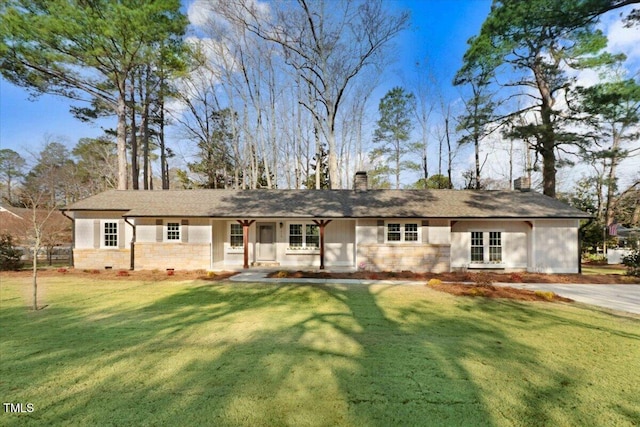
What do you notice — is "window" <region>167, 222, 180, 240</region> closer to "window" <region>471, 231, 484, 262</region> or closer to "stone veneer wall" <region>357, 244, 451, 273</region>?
"stone veneer wall" <region>357, 244, 451, 273</region>

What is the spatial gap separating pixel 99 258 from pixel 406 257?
46.3 feet

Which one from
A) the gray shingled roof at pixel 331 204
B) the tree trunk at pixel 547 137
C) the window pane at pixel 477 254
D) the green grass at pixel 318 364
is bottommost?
the green grass at pixel 318 364

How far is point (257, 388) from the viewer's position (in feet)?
11.1

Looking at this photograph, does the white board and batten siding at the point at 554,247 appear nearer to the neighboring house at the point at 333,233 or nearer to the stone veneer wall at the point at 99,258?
the neighboring house at the point at 333,233

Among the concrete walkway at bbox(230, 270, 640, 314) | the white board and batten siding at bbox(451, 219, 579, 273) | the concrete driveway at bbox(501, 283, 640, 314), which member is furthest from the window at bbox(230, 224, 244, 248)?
the concrete driveway at bbox(501, 283, 640, 314)

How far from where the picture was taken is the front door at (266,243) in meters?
13.9

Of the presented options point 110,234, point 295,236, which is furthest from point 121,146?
point 295,236

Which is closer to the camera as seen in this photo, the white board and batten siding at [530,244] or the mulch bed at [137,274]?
the mulch bed at [137,274]

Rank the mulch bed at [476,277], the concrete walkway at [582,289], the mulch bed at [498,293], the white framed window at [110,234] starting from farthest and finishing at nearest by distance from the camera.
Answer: the white framed window at [110,234] → the mulch bed at [476,277] → the mulch bed at [498,293] → the concrete walkway at [582,289]

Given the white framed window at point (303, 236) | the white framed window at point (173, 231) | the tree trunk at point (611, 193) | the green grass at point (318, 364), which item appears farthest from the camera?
the tree trunk at point (611, 193)

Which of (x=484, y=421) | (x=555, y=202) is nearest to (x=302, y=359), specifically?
(x=484, y=421)

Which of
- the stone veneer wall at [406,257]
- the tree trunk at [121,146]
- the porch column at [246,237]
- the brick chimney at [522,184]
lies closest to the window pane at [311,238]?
the stone veneer wall at [406,257]

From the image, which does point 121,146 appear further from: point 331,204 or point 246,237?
point 331,204

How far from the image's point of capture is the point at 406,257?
1227 centimetres
